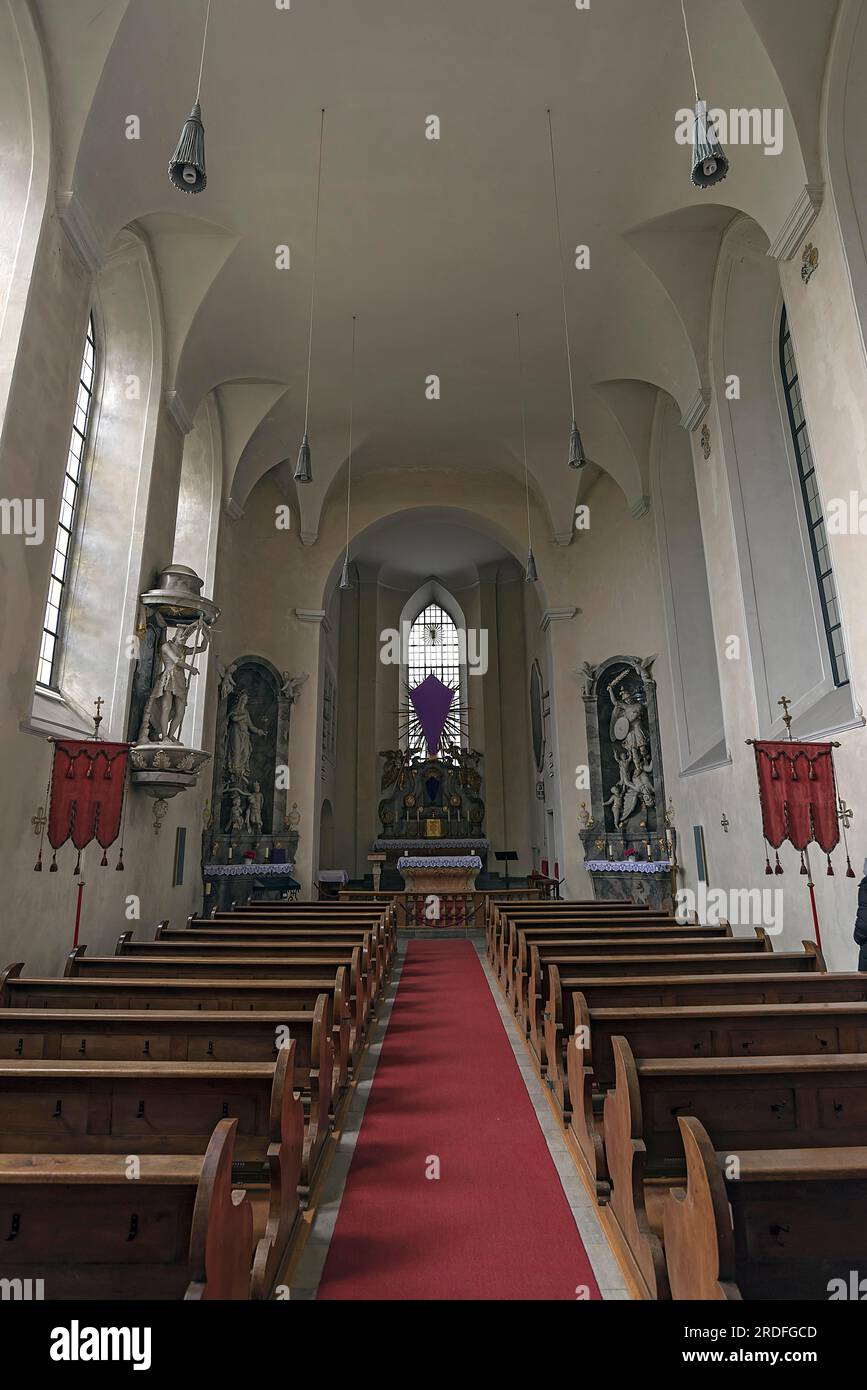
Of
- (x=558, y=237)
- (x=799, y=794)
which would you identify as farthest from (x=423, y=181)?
(x=799, y=794)

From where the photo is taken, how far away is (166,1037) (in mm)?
3424

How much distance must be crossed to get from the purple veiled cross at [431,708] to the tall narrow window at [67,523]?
11.0 meters

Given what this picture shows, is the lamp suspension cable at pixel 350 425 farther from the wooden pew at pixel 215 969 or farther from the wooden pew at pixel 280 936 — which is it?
the wooden pew at pixel 215 969

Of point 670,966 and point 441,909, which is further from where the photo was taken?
point 441,909

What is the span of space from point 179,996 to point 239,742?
930 cm

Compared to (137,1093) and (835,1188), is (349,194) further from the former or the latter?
(835,1188)

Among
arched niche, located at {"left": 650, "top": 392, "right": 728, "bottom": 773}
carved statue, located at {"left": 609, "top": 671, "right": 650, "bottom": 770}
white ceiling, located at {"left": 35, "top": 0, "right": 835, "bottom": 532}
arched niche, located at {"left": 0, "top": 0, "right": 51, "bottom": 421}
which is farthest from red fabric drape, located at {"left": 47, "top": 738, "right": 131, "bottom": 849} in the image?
carved statue, located at {"left": 609, "top": 671, "right": 650, "bottom": 770}

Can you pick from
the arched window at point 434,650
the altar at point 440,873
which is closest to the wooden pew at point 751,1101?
the altar at point 440,873

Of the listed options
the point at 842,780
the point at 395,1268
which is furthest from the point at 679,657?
the point at 395,1268

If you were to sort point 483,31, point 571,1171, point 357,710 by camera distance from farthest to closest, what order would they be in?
1. point 357,710
2. point 483,31
3. point 571,1171

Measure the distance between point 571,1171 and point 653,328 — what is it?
10.5 meters

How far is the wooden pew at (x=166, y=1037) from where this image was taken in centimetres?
341

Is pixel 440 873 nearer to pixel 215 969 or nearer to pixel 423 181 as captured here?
pixel 215 969
